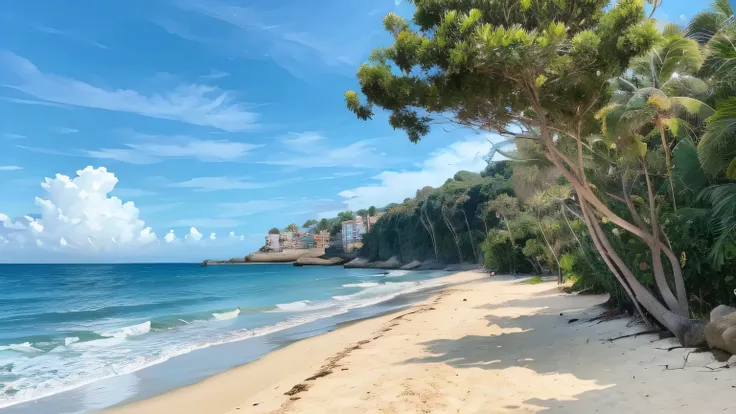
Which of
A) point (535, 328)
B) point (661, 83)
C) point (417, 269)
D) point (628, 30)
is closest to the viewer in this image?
point (628, 30)

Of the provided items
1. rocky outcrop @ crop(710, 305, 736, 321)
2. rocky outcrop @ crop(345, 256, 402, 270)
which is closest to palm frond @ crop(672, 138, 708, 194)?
rocky outcrop @ crop(710, 305, 736, 321)

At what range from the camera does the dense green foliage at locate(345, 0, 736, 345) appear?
6.47 metres

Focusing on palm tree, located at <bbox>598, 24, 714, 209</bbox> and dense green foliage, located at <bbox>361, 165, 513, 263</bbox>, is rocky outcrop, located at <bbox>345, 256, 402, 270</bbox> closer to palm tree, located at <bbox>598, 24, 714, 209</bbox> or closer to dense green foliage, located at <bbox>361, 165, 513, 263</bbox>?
dense green foliage, located at <bbox>361, 165, 513, 263</bbox>

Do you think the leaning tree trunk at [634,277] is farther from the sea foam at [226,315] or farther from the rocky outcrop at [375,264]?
the rocky outcrop at [375,264]

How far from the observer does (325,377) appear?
7262 millimetres

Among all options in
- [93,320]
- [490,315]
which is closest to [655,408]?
[490,315]

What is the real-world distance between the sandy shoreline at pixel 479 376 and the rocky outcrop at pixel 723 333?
23cm

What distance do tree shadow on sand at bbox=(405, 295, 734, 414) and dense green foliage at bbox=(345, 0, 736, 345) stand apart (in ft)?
2.79

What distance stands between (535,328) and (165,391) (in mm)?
7427

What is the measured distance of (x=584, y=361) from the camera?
259 inches

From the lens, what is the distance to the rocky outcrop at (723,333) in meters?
5.25

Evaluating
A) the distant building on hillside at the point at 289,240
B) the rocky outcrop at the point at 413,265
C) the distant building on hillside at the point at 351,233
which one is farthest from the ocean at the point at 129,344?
the distant building on hillside at the point at 289,240

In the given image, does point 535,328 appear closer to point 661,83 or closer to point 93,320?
point 661,83

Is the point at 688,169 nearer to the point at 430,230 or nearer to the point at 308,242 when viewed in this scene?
the point at 430,230
